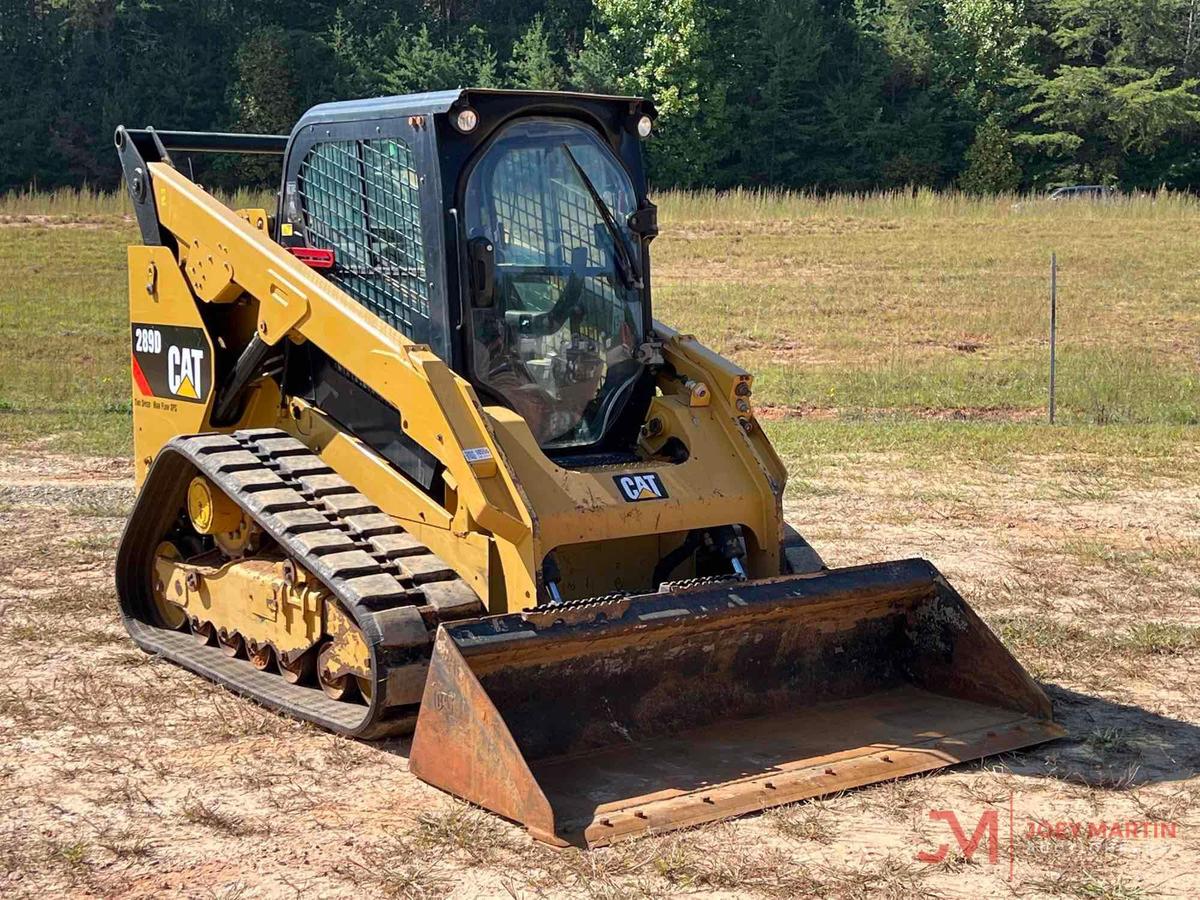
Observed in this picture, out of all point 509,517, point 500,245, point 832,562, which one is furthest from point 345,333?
point 832,562

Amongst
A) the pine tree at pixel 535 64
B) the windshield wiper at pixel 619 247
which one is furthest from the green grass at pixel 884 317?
the pine tree at pixel 535 64

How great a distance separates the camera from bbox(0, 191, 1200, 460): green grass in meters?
15.5

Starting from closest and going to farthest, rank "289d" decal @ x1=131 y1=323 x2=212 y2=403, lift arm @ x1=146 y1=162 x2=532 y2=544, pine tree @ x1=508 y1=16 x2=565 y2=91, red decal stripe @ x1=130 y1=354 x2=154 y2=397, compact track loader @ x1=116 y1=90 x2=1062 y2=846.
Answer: compact track loader @ x1=116 y1=90 x2=1062 y2=846 < lift arm @ x1=146 y1=162 x2=532 y2=544 < "289d" decal @ x1=131 y1=323 x2=212 y2=403 < red decal stripe @ x1=130 y1=354 x2=154 y2=397 < pine tree @ x1=508 y1=16 x2=565 y2=91

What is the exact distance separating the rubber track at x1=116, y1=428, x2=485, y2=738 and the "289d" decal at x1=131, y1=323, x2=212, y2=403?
465mm

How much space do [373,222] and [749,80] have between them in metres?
48.8

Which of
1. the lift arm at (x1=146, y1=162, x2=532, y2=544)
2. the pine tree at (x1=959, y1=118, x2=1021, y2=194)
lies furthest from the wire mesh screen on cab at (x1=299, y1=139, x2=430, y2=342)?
the pine tree at (x1=959, y1=118, x2=1021, y2=194)

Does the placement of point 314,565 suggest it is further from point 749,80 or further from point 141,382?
point 749,80

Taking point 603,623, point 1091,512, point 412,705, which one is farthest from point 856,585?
point 1091,512

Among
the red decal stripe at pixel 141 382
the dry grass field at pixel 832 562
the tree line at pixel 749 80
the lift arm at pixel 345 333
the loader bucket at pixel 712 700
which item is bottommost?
the dry grass field at pixel 832 562

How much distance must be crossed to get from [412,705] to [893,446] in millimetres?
8599

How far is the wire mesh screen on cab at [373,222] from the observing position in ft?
22.8

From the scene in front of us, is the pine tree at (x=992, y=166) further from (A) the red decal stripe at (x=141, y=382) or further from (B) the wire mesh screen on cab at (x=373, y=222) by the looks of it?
(B) the wire mesh screen on cab at (x=373, y=222)

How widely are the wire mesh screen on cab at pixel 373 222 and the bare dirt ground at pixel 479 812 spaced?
189 cm

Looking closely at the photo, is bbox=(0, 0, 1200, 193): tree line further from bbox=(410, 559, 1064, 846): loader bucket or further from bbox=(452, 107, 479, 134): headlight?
bbox=(410, 559, 1064, 846): loader bucket
